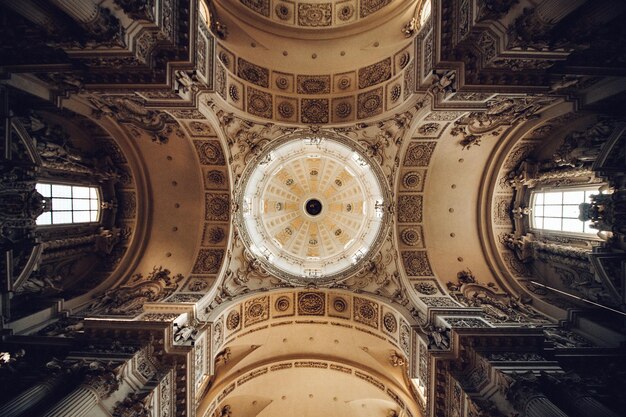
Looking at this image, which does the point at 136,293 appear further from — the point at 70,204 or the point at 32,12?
the point at 32,12

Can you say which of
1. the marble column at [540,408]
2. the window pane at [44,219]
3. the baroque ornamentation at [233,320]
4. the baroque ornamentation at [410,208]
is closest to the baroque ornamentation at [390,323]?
the baroque ornamentation at [410,208]

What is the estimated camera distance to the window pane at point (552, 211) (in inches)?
658

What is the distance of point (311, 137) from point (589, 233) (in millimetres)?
15129

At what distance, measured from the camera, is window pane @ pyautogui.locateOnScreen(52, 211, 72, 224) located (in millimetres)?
16844

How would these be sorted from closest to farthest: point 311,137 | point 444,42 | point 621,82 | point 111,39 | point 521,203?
1. point 111,39
2. point 621,82
3. point 444,42
4. point 521,203
5. point 311,137

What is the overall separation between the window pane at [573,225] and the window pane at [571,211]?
0.25 metres

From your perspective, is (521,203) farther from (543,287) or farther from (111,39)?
(111,39)

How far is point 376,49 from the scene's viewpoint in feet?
60.4

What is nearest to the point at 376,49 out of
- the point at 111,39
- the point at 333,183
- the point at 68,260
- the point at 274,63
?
the point at 274,63

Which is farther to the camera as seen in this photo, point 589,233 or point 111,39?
point 589,233

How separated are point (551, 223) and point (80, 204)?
2627 centimetres

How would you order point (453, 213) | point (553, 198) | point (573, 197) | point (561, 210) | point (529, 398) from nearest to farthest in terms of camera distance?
point (529, 398), point (573, 197), point (561, 210), point (553, 198), point (453, 213)

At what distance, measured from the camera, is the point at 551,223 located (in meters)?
17.2

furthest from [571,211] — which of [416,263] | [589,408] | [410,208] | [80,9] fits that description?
[80,9]
